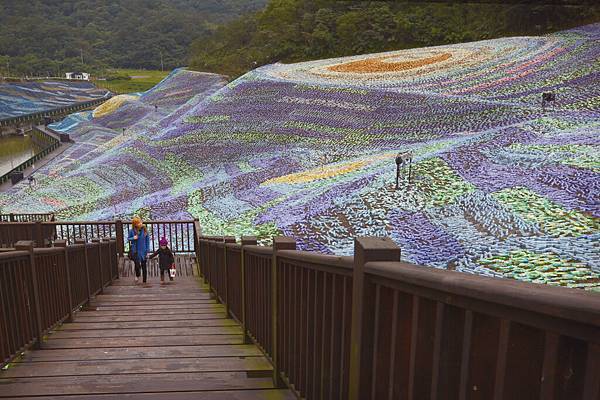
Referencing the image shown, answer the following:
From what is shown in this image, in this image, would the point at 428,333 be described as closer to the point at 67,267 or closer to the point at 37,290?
the point at 37,290

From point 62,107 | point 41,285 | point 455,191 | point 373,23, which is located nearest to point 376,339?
point 41,285

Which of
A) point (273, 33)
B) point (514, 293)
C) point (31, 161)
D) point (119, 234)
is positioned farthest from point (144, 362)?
point (273, 33)

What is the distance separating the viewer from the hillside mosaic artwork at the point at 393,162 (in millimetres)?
11688

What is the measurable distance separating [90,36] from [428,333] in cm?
15857

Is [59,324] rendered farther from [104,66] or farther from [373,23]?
[104,66]

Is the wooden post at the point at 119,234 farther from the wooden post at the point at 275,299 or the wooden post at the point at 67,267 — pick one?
the wooden post at the point at 275,299

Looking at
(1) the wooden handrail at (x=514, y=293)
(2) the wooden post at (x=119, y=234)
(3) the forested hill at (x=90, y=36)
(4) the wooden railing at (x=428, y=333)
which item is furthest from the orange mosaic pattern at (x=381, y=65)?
(3) the forested hill at (x=90, y=36)

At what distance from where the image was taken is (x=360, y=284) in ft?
→ 5.77

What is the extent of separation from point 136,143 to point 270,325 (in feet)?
87.2

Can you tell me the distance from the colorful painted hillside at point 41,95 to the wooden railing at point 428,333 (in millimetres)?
74357

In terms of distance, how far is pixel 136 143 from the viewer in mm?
27906

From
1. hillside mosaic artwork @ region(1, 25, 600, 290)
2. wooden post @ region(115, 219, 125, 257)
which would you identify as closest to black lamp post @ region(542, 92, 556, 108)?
hillside mosaic artwork @ region(1, 25, 600, 290)

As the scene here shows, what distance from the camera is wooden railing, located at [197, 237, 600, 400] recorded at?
97 cm

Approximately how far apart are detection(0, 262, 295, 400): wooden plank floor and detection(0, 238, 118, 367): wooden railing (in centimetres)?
18
